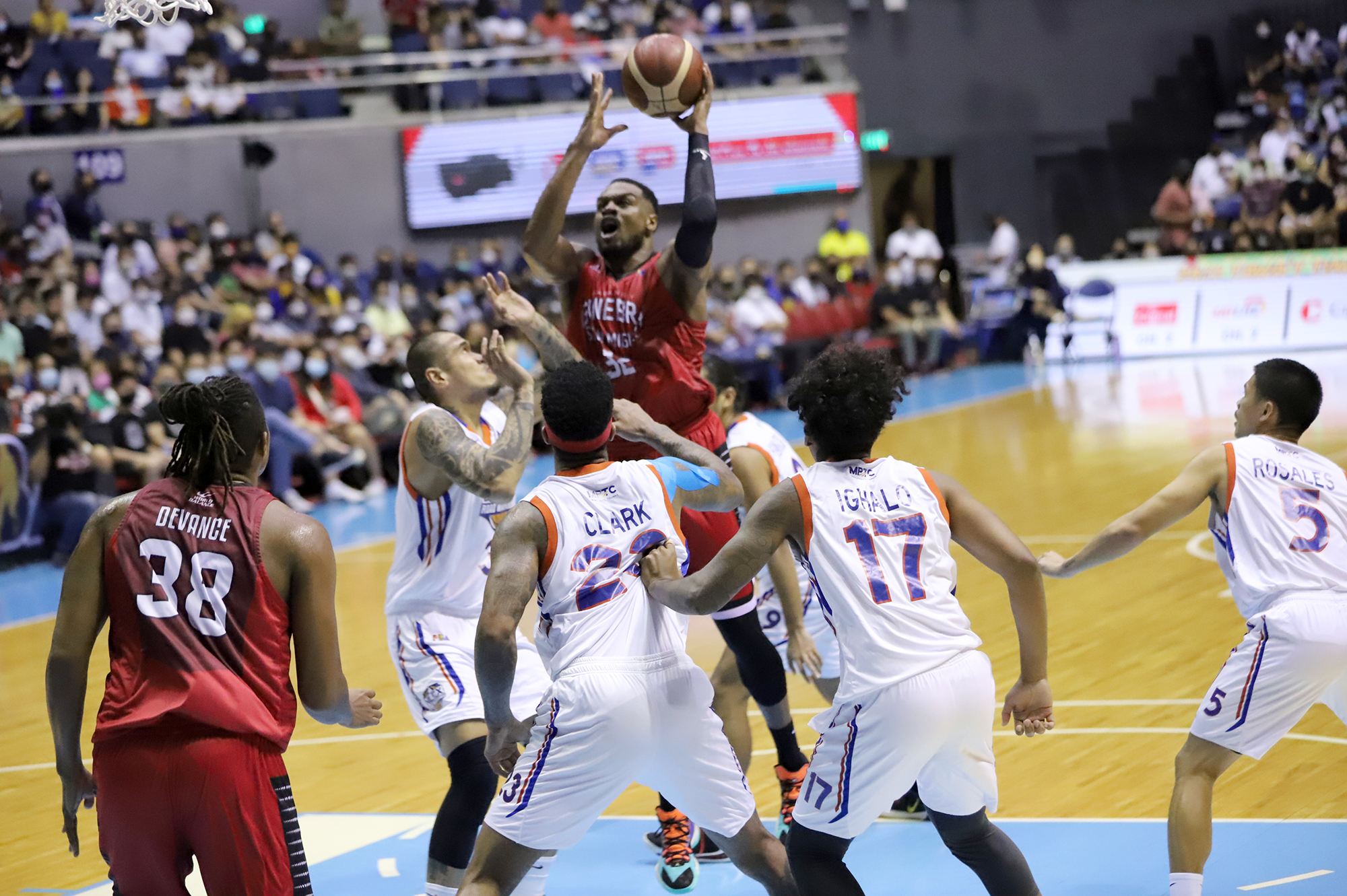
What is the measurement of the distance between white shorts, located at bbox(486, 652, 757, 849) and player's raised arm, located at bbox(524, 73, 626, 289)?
6.28ft

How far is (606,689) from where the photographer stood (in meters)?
3.71

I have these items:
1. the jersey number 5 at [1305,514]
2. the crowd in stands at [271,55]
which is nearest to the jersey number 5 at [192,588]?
the jersey number 5 at [1305,514]

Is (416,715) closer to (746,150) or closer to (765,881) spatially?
(765,881)

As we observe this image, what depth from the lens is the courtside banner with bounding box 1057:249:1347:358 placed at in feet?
66.6

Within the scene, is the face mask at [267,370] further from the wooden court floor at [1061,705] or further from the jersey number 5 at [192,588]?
the jersey number 5 at [192,588]

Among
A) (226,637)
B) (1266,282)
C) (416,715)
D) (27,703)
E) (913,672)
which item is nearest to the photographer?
(226,637)

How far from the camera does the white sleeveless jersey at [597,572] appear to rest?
3814 mm

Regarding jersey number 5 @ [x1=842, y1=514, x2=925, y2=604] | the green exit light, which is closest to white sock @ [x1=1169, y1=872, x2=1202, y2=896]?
jersey number 5 @ [x1=842, y1=514, x2=925, y2=604]

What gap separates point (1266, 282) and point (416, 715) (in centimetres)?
1881

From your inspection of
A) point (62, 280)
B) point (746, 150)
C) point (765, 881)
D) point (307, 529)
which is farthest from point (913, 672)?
point (746, 150)

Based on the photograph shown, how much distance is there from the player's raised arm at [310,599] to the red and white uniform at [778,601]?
2.57m

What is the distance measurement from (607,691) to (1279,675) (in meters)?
1.88

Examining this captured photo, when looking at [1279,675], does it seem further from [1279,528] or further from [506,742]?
[506,742]

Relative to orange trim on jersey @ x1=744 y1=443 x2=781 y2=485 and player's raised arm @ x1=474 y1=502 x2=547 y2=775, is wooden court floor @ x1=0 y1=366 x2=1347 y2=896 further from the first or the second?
player's raised arm @ x1=474 y1=502 x2=547 y2=775
